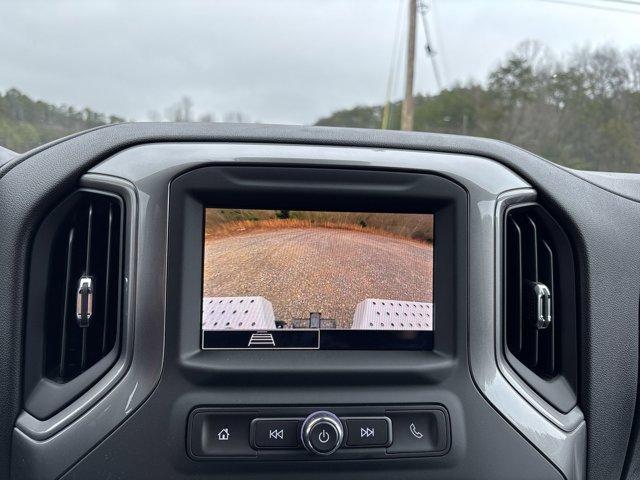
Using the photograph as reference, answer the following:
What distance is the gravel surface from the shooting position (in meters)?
1.87

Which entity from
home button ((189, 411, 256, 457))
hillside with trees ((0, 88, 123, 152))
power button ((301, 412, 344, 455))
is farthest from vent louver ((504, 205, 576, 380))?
hillside with trees ((0, 88, 123, 152))

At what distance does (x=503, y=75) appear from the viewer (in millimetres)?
5559

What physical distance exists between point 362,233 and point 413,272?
21 cm

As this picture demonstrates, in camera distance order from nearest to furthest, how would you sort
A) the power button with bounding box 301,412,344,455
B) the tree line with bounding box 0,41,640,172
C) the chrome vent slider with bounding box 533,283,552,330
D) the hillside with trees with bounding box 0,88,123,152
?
the power button with bounding box 301,412,344,455 < the chrome vent slider with bounding box 533,283,552,330 < the hillside with trees with bounding box 0,88,123,152 < the tree line with bounding box 0,41,640,172

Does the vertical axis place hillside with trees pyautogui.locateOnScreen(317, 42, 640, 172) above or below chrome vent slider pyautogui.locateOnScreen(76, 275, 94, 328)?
above

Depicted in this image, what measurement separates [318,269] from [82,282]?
2.39 ft

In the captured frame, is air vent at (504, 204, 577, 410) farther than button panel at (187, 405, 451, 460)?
Yes

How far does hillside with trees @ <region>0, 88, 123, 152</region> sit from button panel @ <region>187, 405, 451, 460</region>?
1102mm

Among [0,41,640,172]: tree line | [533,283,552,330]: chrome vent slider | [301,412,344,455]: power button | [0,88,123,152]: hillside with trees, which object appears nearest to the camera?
[301,412,344,455]: power button

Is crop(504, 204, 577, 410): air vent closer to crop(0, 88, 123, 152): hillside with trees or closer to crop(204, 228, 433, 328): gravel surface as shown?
crop(204, 228, 433, 328): gravel surface

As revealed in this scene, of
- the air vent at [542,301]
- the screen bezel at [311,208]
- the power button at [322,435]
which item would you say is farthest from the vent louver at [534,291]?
the power button at [322,435]

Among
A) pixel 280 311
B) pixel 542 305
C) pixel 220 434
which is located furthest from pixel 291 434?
pixel 542 305

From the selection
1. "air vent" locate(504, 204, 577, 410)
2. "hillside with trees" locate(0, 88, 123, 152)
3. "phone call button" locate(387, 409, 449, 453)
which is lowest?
"phone call button" locate(387, 409, 449, 453)

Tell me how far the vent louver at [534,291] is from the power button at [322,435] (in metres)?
0.68
